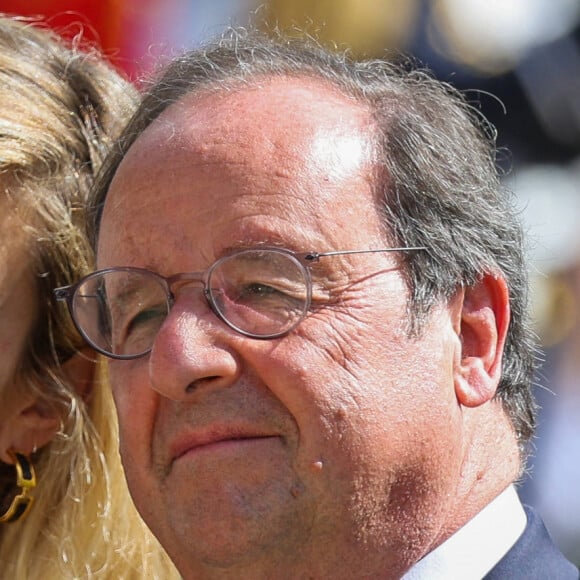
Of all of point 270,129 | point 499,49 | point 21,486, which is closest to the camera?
point 270,129

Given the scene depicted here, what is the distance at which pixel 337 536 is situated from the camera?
7.32 ft

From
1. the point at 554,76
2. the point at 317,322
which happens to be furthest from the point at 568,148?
the point at 317,322

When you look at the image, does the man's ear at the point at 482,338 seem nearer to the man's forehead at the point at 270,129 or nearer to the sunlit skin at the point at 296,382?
the sunlit skin at the point at 296,382

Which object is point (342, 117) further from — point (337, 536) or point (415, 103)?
point (337, 536)

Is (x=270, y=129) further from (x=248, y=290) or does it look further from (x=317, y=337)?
(x=317, y=337)

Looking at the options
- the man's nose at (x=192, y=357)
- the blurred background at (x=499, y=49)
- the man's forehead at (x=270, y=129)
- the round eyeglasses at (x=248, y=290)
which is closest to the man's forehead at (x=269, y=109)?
the man's forehead at (x=270, y=129)

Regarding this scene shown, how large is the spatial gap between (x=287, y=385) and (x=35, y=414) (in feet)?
3.57

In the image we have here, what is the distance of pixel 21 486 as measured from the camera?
3020mm

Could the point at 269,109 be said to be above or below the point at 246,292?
above

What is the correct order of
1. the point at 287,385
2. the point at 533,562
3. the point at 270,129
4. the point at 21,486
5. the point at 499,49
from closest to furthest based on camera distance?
the point at 287,385 < the point at 533,562 < the point at 270,129 < the point at 21,486 < the point at 499,49

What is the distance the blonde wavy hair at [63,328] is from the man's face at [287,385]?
579mm

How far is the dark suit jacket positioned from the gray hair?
0.96ft

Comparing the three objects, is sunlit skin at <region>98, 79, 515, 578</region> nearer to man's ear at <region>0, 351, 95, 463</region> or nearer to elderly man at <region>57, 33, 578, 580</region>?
elderly man at <region>57, 33, 578, 580</region>

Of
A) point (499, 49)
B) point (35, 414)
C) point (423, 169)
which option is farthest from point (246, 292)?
point (499, 49)
